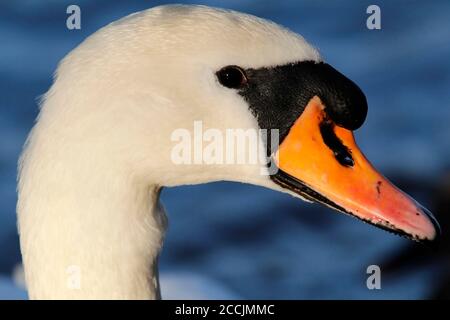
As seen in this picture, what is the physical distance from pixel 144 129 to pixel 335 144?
589 mm

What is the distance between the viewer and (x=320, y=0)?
9992mm

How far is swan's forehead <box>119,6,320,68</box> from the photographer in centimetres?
305

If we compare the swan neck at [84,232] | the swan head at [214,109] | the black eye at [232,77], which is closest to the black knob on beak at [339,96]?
the swan head at [214,109]

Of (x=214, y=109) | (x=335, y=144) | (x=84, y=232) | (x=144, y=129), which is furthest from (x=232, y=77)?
(x=84, y=232)

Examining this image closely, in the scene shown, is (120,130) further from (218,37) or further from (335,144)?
(335,144)

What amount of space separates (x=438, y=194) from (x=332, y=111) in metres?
4.44

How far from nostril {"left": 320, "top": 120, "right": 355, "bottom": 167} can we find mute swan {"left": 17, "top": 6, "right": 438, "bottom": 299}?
7cm

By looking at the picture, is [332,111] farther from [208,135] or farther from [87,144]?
[87,144]

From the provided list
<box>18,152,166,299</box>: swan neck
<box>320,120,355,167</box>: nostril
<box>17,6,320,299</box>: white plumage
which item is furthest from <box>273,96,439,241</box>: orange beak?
<box>18,152,166,299</box>: swan neck

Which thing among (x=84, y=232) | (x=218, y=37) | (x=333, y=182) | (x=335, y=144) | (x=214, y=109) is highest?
(x=218, y=37)

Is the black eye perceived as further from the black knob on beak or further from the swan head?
the black knob on beak

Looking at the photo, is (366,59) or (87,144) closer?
(87,144)

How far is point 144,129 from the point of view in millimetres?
3092
